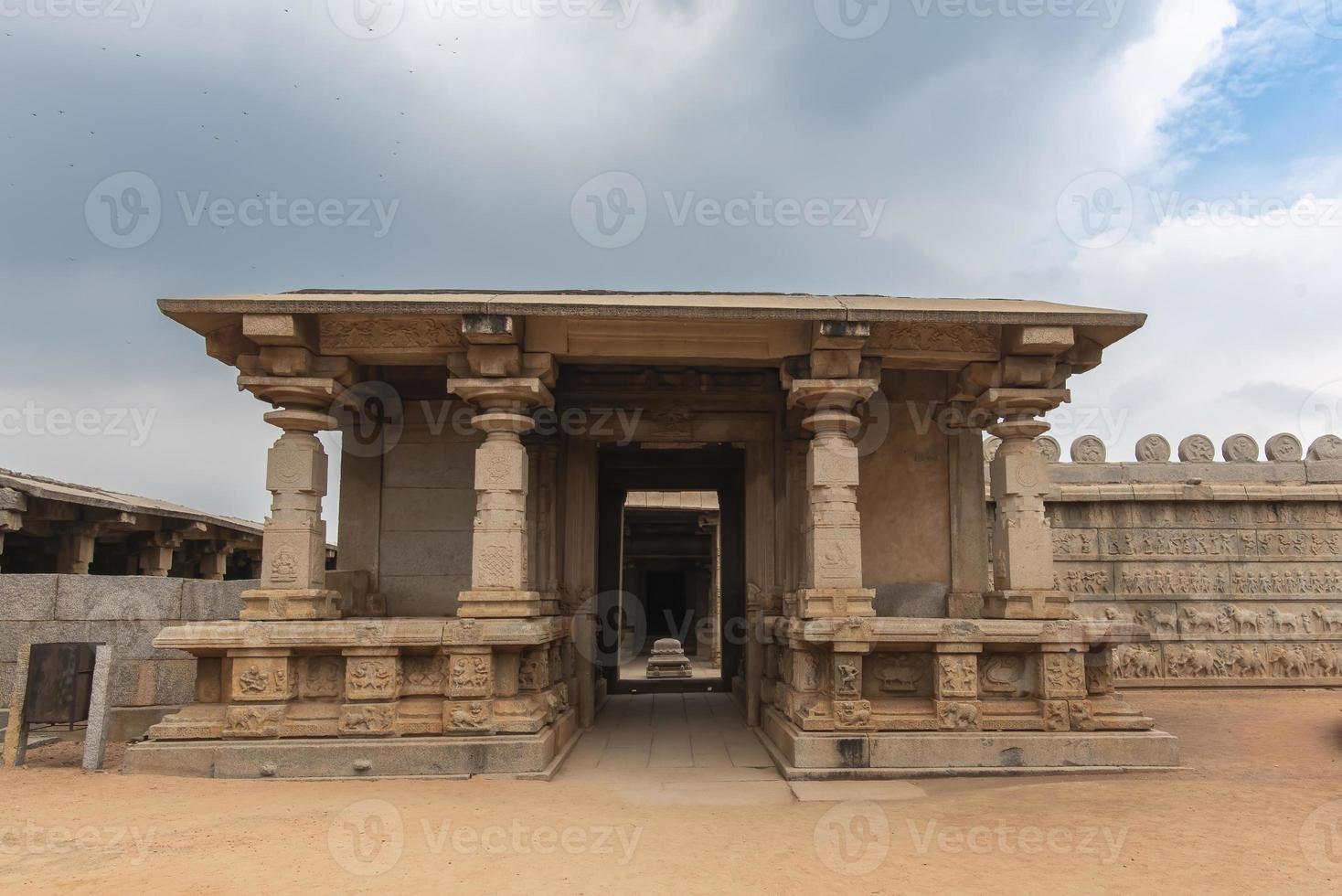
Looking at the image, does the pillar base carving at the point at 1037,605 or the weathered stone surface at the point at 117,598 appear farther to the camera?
the weathered stone surface at the point at 117,598

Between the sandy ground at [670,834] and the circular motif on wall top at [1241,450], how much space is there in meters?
7.14

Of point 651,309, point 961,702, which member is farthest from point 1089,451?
point 651,309

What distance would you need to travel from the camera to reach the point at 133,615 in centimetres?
910

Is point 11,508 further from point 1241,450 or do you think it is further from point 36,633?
point 1241,450

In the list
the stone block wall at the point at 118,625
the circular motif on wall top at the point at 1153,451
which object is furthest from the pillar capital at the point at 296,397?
the circular motif on wall top at the point at 1153,451

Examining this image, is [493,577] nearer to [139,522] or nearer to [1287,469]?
[1287,469]

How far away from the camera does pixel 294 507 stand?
7758 millimetres

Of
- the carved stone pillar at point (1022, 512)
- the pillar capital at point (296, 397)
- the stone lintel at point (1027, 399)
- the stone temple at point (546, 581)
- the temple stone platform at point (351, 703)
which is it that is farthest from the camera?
the stone lintel at point (1027, 399)

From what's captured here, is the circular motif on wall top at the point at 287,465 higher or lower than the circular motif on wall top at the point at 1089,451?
lower

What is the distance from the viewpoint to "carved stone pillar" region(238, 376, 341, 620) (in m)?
7.54

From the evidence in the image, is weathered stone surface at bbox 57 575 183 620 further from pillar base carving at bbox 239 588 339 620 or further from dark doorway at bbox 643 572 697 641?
dark doorway at bbox 643 572 697 641

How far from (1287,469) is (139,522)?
790 inches

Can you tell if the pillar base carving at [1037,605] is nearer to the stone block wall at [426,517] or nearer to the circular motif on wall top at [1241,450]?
the stone block wall at [426,517]

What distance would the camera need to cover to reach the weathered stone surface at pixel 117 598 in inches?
352
